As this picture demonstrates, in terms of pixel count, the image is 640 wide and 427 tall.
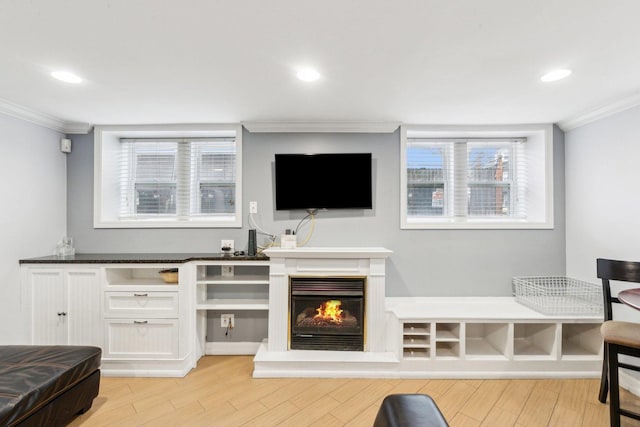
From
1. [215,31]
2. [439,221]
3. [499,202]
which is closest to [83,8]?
[215,31]

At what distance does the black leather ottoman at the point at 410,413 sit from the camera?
2.38 feet

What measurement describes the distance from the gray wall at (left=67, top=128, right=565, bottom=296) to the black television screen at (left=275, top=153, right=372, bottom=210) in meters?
0.12

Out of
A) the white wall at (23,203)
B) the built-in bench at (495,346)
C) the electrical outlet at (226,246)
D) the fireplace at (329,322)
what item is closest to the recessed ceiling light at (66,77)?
the white wall at (23,203)

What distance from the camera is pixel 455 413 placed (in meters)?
1.98

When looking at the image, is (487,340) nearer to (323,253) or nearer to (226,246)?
(323,253)

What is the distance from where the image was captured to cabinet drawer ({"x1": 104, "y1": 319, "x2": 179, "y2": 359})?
96.2 inches

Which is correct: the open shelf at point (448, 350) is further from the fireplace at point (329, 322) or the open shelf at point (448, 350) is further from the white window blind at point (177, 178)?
the white window blind at point (177, 178)

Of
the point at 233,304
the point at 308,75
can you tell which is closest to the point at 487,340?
the point at 233,304

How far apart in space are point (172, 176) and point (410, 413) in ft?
10.6

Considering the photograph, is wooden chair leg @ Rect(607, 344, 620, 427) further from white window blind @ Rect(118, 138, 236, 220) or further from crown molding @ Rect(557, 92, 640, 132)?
white window blind @ Rect(118, 138, 236, 220)

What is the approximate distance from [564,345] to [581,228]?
113 centimetres

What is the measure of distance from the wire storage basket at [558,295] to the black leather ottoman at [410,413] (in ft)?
7.85

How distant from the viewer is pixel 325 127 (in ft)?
9.37

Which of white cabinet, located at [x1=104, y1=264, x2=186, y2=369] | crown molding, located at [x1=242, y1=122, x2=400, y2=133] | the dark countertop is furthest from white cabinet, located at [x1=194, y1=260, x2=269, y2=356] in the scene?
crown molding, located at [x1=242, y1=122, x2=400, y2=133]
